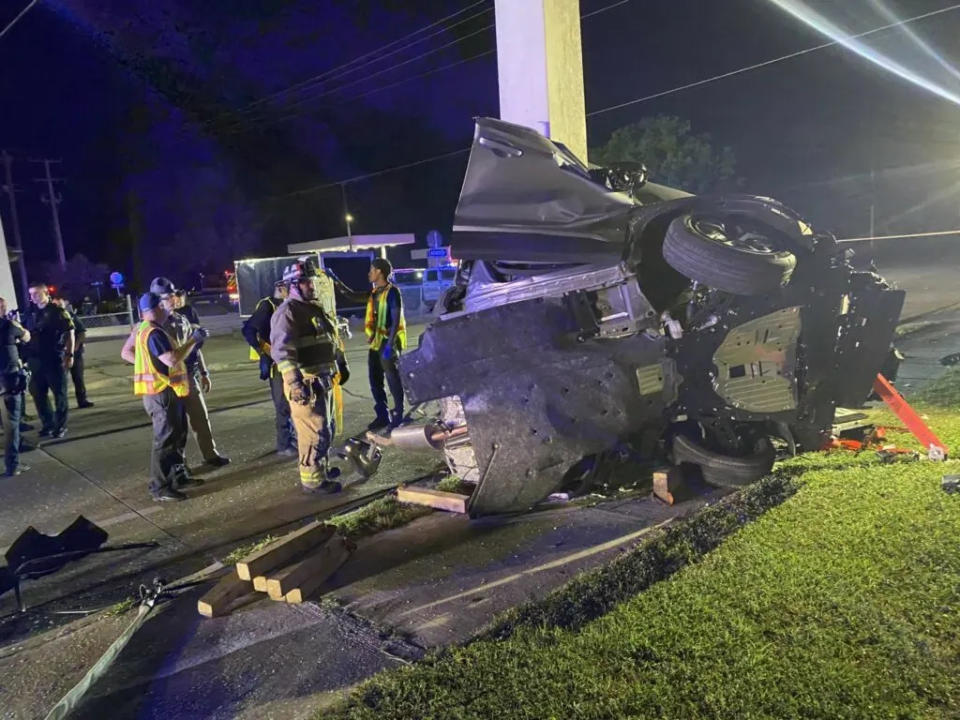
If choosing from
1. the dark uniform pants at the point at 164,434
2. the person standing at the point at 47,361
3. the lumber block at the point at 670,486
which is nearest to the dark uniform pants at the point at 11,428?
the person standing at the point at 47,361

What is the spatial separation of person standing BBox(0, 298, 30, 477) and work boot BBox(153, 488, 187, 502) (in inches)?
78.0

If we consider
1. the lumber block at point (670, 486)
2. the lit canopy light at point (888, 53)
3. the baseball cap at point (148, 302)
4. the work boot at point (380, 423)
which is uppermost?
the lit canopy light at point (888, 53)

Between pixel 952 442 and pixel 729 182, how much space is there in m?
32.2

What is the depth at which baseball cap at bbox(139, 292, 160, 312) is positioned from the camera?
6.09 metres

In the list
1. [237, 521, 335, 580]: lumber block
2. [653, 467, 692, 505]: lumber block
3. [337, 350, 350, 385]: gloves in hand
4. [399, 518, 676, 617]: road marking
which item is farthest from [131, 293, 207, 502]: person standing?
[653, 467, 692, 505]: lumber block

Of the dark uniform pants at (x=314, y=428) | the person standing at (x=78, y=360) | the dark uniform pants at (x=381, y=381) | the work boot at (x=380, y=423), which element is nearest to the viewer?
the dark uniform pants at (x=314, y=428)

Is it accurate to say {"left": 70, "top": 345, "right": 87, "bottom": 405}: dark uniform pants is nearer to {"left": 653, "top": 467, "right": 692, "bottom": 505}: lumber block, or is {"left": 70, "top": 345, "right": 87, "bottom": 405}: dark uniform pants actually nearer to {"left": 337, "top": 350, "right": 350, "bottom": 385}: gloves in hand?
{"left": 337, "top": 350, "right": 350, "bottom": 385}: gloves in hand

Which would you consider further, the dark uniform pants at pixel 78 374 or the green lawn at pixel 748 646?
the dark uniform pants at pixel 78 374

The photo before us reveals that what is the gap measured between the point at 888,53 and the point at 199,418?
22.9m

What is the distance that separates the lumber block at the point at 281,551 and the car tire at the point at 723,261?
253 centimetres

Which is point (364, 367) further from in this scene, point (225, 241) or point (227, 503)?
point (225, 241)

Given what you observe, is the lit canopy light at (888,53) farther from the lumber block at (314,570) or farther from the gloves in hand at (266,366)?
the lumber block at (314,570)

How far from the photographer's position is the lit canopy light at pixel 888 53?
15484 mm

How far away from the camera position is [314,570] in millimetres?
4137
